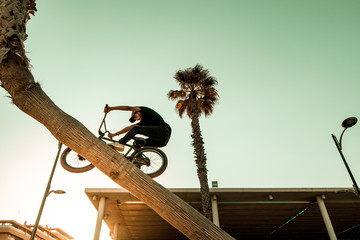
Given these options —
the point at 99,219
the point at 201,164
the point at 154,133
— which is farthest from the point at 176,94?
the point at 154,133

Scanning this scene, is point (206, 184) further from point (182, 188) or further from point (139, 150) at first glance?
point (139, 150)

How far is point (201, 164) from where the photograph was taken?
10.8 meters

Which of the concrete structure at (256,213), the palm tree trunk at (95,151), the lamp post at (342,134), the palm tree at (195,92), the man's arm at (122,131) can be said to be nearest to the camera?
the palm tree trunk at (95,151)

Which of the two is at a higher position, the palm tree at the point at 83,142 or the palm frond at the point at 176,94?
the palm frond at the point at 176,94

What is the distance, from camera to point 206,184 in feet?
34.1

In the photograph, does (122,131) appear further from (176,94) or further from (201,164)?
(176,94)

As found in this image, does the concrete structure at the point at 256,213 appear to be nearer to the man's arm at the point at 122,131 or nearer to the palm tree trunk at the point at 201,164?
the palm tree trunk at the point at 201,164

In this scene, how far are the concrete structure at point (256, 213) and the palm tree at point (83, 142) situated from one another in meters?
9.68

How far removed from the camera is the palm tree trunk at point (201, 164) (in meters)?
9.86

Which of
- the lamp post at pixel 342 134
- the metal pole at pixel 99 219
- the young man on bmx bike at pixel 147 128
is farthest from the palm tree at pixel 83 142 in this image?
the lamp post at pixel 342 134

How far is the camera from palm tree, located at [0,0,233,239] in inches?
63.1

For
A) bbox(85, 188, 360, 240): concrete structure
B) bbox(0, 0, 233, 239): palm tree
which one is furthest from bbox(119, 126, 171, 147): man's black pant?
bbox(85, 188, 360, 240): concrete structure

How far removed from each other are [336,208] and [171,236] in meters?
10.9

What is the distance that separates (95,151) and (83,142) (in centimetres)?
13
